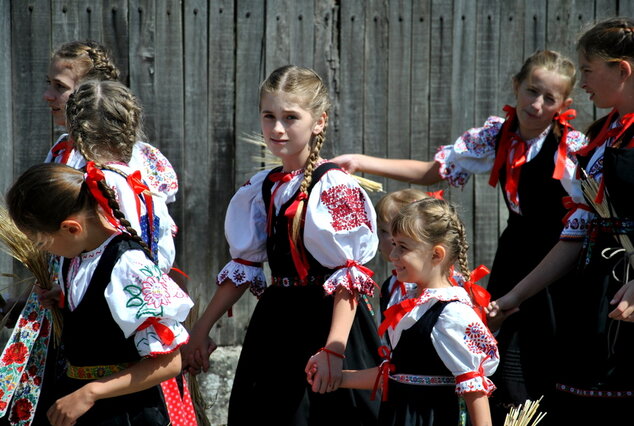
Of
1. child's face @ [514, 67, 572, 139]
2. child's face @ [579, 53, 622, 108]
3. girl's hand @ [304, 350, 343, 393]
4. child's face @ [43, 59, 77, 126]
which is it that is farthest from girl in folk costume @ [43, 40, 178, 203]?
child's face @ [579, 53, 622, 108]

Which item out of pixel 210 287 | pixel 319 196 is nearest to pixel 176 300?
pixel 319 196

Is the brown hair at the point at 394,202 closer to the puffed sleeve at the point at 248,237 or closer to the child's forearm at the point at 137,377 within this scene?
the puffed sleeve at the point at 248,237

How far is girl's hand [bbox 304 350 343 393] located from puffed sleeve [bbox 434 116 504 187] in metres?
1.73

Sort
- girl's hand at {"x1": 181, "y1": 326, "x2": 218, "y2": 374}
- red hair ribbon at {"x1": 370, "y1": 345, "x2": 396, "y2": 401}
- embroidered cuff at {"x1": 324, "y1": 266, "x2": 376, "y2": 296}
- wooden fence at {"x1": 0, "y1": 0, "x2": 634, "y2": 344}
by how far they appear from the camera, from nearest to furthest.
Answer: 1. red hair ribbon at {"x1": 370, "y1": 345, "x2": 396, "y2": 401}
2. embroidered cuff at {"x1": 324, "y1": 266, "x2": 376, "y2": 296}
3. girl's hand at {"x1": 181, "y1": 326, "x2": 218, "y2": 374}
4. wooden fence at {"x1": 0, "y1": 0, "x2": 634, "y2": 344}

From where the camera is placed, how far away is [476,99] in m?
5.29

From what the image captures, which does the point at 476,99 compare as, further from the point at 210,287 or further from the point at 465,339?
the point at 465,339

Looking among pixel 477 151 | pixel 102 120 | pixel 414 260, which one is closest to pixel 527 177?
pixel 477 151

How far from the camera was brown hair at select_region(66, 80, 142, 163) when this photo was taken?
3.28 metres

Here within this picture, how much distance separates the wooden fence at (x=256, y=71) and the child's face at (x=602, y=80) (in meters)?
1.84

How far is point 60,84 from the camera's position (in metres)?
3.97

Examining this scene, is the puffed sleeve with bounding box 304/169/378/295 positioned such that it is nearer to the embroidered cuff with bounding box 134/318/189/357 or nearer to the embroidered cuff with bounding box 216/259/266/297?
the embroidered cuff with bounding box 216/259/266/297

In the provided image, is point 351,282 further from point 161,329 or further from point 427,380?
point 161,329

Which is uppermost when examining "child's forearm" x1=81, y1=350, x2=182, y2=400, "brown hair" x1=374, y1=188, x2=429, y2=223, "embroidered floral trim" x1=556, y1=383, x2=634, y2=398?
"brown hair" x1=374, y1=188, x2=429, y2=223

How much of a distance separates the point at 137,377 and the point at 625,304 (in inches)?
62.0
